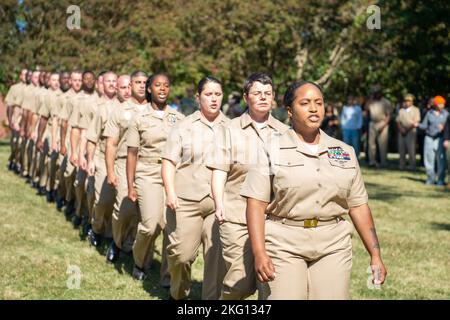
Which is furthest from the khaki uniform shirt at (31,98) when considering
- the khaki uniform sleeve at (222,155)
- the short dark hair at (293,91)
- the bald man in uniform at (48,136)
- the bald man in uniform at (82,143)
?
the short dark hair at (293,91)

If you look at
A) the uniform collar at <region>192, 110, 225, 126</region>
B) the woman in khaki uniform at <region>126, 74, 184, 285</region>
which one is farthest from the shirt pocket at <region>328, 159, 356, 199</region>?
the woman in khaki uniform at <region>126, 74, 184, 285</region>

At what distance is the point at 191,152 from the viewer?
8.42m

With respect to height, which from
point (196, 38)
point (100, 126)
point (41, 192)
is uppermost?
point (196, 38)

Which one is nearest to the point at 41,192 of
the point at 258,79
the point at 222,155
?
the point at 222,155

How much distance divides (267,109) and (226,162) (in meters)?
0.55

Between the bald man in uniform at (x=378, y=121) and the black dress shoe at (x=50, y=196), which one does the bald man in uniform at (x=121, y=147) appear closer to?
the black dress shoe at (x=50, y=196)

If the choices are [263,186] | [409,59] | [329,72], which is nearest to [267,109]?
[263,186]

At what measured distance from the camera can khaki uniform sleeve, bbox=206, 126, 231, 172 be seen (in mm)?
7488

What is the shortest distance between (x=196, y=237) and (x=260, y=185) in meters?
2.67

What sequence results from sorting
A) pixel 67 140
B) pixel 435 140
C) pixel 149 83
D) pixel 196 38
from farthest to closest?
1. pixel 196 38
2. pixel 435 140
3. pixel 67 140
4. pixel 149 83

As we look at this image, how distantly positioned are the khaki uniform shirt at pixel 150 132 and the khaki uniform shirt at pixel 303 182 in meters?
3.71

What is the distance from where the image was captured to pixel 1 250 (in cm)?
1141

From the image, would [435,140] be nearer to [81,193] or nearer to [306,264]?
[81,193]

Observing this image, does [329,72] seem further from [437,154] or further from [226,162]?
[226,162]
